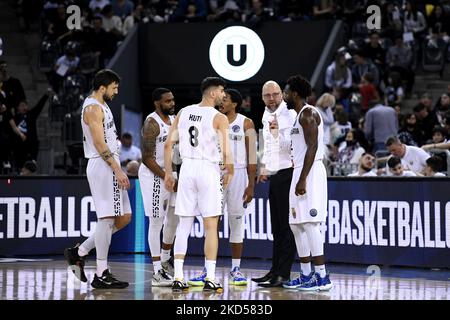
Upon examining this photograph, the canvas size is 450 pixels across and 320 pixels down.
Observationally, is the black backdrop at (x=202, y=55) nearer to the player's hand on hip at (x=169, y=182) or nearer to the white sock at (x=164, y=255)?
the white sock at (x=164, y=255)

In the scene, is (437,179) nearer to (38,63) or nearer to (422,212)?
(422,212)

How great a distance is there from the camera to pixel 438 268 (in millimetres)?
14508

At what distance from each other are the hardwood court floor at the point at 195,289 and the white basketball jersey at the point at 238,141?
1.48 m

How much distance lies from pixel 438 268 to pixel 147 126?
4.75m

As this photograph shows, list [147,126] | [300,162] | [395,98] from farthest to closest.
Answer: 1. [395,98]
2. [147,126]
3. [300,162]

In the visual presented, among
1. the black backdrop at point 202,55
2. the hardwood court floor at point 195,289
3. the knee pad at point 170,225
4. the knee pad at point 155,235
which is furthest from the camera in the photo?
the black backdrop at point 202,55

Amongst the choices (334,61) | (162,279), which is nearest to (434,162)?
(162,279)

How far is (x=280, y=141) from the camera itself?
483 inches

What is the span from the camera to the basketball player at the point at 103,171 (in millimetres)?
11617

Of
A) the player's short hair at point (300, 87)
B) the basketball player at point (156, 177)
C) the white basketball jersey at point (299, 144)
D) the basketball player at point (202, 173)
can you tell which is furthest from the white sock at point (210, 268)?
the player's short hair at point (300, 87)

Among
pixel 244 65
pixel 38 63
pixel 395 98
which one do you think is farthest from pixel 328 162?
pixel 38 63

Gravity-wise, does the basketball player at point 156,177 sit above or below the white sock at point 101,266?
above

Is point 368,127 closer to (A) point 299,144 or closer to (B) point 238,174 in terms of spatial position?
(B) point 238,174

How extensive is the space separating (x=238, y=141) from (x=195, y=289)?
76.5 inches
